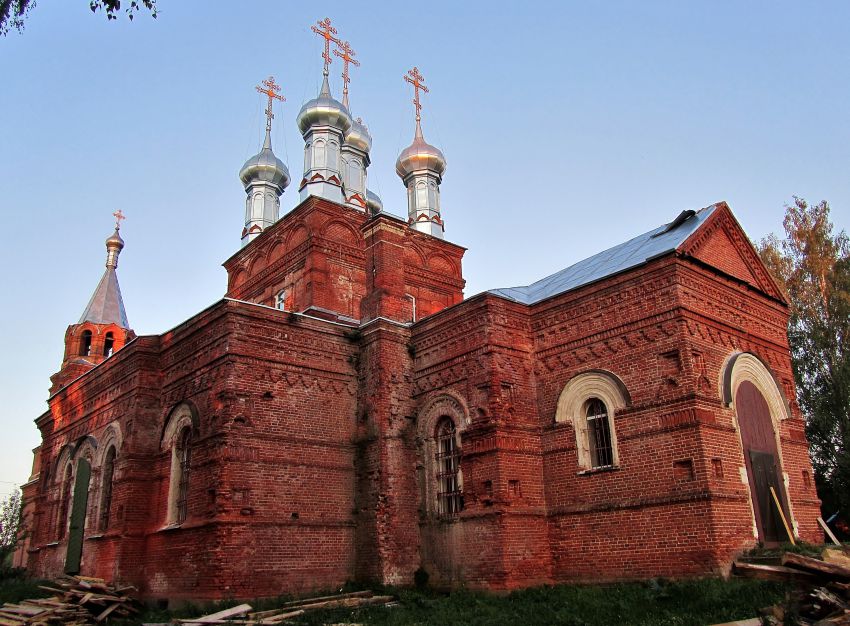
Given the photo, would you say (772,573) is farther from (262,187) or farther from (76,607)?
(262,187)

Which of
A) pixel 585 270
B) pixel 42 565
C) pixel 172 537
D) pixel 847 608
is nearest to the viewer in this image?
pixel 847 608

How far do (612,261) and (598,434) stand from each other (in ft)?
10.8

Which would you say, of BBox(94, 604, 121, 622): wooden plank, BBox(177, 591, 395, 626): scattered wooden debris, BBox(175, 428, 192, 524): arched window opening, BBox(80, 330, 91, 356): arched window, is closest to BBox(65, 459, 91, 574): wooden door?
BBox(175, 428, 192, 524): arched window opening

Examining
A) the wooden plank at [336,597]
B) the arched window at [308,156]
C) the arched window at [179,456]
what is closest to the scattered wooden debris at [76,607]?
the arched window at [179,456]

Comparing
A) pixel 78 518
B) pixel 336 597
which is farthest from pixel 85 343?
pixel 336 597

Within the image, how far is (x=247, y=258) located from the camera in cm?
2058

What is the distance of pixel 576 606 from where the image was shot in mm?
9461

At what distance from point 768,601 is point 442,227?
14.6m

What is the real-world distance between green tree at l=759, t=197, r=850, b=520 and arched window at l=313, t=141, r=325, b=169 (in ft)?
41.8

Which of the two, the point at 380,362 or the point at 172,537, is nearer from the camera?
the point at 172,537

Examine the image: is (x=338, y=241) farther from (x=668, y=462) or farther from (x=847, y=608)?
(x=847, y=608)

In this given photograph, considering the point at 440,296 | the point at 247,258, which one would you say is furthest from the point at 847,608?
the point at 247,258

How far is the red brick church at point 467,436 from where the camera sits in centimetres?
1065

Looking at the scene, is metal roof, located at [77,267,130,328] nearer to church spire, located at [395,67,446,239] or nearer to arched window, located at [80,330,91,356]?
arched window, located at [80,330,91,356]
